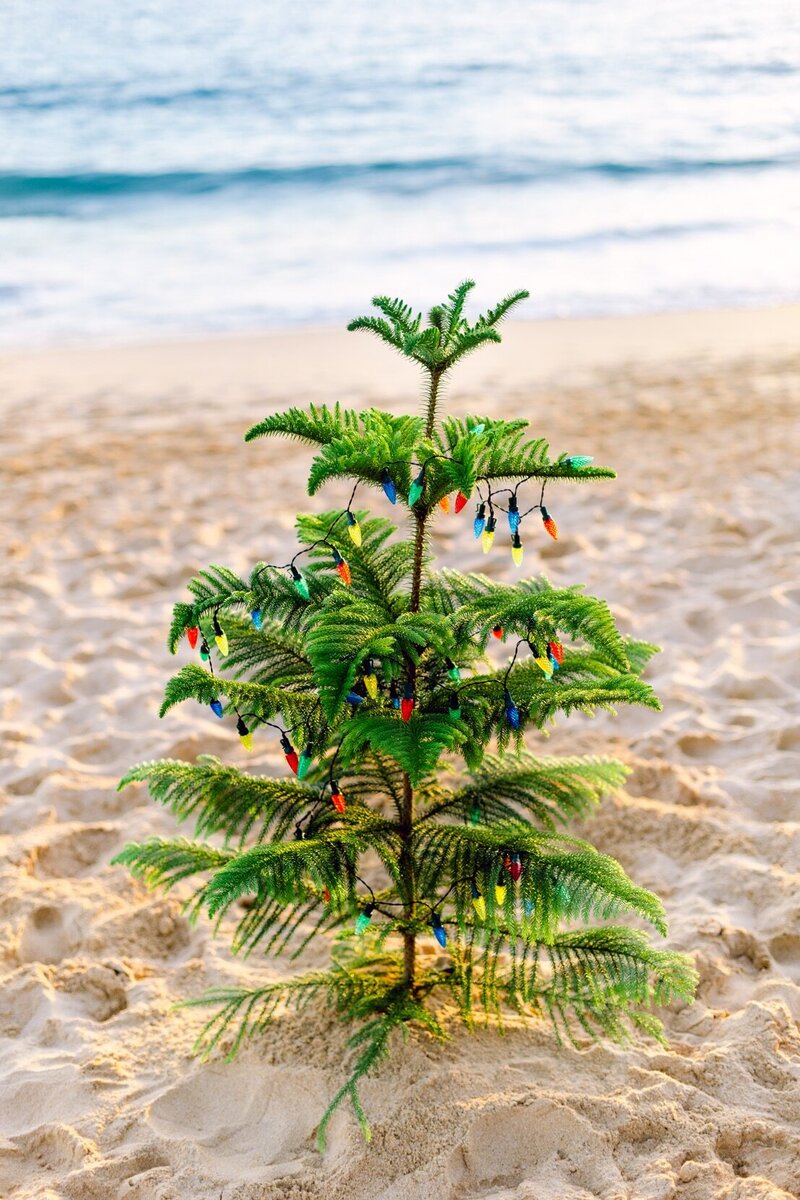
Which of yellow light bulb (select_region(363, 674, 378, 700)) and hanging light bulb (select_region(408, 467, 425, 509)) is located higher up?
hanging light bulb (select_region(408, 467, 425, 509))

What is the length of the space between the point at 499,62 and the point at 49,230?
17314 millimetres

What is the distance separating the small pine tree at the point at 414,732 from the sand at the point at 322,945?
0.16 metres

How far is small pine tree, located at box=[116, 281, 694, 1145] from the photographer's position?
2406mm

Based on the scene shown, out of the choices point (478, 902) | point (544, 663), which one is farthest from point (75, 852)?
point (544, 663)

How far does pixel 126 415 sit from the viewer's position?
975 centimetres

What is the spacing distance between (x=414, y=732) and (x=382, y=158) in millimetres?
21613

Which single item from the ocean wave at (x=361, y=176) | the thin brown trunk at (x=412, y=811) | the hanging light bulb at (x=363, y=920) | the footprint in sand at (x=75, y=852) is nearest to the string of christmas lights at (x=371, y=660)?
the thin brown trunk at (x=412, y=811)

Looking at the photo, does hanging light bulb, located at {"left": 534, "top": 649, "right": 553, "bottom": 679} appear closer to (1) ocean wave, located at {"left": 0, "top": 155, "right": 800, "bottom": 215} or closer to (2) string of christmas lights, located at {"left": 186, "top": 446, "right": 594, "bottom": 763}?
(2) string of christmas lights, located at {"left": 186, "top": 446, "right": 594, "bottom": 763}

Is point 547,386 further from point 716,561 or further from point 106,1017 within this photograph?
point 106,1017

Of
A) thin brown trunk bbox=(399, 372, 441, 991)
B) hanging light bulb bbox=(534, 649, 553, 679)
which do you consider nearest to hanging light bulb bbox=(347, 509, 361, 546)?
thin brown trunk bbox=(399, 372, 441, 991)

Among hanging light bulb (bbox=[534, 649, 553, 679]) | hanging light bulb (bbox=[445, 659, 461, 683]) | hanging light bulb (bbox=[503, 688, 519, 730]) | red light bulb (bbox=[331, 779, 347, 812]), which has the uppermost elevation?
hanging light bulb (bbox=[534, 649, 553, 679])

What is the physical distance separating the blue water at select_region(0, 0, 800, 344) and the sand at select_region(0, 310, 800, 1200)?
5.71 m

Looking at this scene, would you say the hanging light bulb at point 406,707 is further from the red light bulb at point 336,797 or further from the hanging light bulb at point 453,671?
the red light bulb at point 336,797

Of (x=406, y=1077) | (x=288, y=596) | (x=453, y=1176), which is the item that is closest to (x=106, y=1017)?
(x=406, y=1077)
